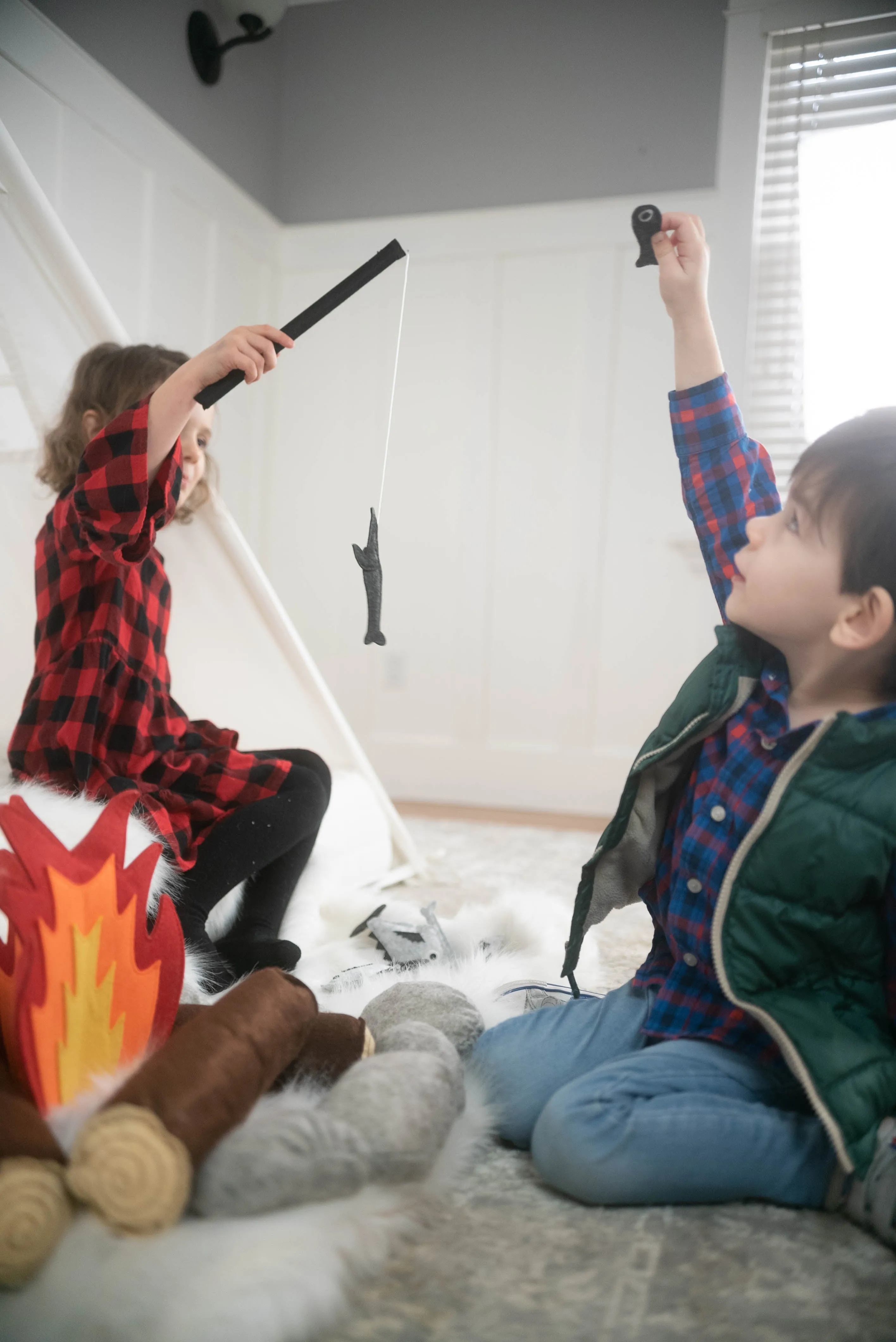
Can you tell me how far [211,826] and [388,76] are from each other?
232 cm

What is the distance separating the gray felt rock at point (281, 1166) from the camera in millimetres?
524

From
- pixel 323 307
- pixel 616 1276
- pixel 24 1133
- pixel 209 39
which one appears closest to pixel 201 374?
pixel 323 307

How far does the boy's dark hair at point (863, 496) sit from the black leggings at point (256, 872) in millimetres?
701

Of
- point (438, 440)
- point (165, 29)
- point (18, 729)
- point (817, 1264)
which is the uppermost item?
point (165, 29)

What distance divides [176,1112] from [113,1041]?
0.41ft

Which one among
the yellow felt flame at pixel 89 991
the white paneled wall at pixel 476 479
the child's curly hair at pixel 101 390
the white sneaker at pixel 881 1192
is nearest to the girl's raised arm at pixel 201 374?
the child's curly hair at pixel 101 390

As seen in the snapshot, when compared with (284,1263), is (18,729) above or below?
above

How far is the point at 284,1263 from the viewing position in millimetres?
490

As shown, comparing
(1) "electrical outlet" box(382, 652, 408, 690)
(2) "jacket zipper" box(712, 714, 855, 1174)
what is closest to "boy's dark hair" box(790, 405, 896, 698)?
(2) "jacket zipper" box(712, 714, 855, 1174)

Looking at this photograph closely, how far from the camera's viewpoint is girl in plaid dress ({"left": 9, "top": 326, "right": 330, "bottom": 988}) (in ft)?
3.15

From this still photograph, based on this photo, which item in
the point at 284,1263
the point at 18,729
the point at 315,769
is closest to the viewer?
the point at 284,1263

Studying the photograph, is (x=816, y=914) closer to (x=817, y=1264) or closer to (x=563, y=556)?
(x=817, y=1264)

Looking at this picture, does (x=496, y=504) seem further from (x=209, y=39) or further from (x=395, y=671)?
(x=209, y=39)

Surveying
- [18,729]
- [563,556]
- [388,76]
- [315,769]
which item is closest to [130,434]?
[18,729]
